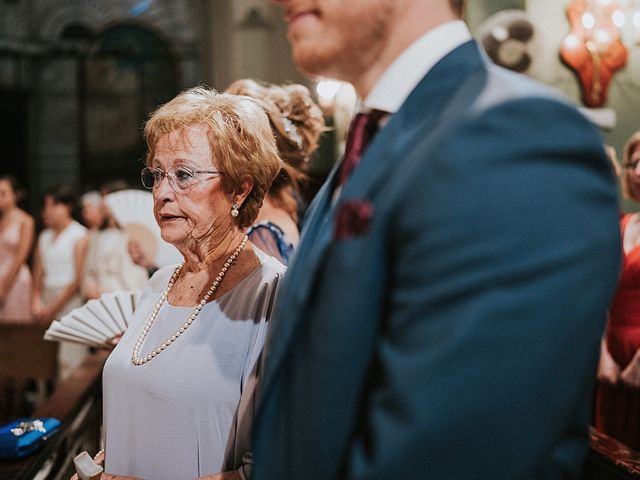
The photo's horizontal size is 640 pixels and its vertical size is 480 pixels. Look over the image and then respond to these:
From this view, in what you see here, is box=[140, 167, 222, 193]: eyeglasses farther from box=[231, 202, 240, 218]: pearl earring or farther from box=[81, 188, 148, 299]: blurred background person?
box=[81, 188, 148, 299]: blurred background person

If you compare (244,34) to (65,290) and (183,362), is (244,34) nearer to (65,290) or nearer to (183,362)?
(65,290)

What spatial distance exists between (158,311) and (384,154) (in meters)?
1.09

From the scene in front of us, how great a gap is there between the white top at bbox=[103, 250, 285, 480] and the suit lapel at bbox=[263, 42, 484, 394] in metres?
0.69

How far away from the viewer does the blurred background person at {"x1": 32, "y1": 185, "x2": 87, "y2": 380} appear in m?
6.89

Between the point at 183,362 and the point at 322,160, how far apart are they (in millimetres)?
6432

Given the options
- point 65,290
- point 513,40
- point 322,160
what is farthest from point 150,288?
point 322,160

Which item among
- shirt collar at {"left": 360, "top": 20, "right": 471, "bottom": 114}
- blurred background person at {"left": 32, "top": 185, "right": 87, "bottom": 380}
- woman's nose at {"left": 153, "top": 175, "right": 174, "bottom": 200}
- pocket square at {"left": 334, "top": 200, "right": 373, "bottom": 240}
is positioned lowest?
blurred background person at {"left": 32, "top": 185, "right": 87, "bottom": 380}

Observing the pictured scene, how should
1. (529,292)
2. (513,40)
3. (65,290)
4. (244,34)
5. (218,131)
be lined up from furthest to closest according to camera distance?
(244,34), (65,290), (513,40), (218,131), (529,292)

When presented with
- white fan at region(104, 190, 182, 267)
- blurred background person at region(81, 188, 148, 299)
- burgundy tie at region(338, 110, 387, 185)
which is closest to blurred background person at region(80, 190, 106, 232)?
blurred background person at region(81, 188, 148, 299)

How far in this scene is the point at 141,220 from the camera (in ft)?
10.3

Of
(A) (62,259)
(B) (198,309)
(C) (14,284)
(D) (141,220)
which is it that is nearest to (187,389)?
(B) (198,309)

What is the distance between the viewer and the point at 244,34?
9406 mm

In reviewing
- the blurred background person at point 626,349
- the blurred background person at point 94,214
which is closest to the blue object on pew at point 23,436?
the blurred background person at point 626,349

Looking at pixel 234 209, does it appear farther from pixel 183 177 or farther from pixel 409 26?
pixel 409 26
